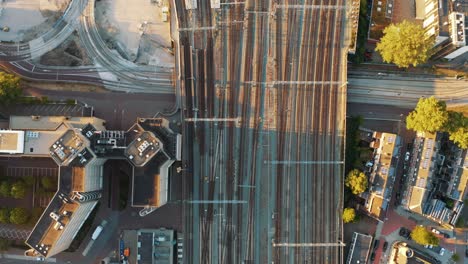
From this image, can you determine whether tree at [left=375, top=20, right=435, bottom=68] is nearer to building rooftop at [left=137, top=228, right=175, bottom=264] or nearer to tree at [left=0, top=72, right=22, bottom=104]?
building rooftop at [left=137, top=228, right=175, bottom=264]

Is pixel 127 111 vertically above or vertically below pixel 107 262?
above

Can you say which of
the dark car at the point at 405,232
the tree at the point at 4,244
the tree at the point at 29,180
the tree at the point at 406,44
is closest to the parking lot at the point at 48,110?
the tree at the point at 29,180

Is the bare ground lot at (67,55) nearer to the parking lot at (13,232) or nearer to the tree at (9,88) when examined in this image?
the tree at (9,88)

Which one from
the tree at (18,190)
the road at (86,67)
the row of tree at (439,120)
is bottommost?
the tree at (18,190)

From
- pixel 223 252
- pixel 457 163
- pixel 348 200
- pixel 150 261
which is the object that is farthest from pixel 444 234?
pixel 150 261

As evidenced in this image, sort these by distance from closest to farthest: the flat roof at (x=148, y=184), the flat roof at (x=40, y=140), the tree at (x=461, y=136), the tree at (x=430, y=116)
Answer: the flat roof at (x=148, y=184) < the flat roof at (x=40, y=140) < the tree at (x=430, y=116) < the tree at (x=461, y=136)

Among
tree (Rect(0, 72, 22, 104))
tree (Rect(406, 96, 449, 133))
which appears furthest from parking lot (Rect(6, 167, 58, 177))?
tree (Rect(406, 96, 449, 133))

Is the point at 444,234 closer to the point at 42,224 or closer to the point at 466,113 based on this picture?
the point at 466,113
